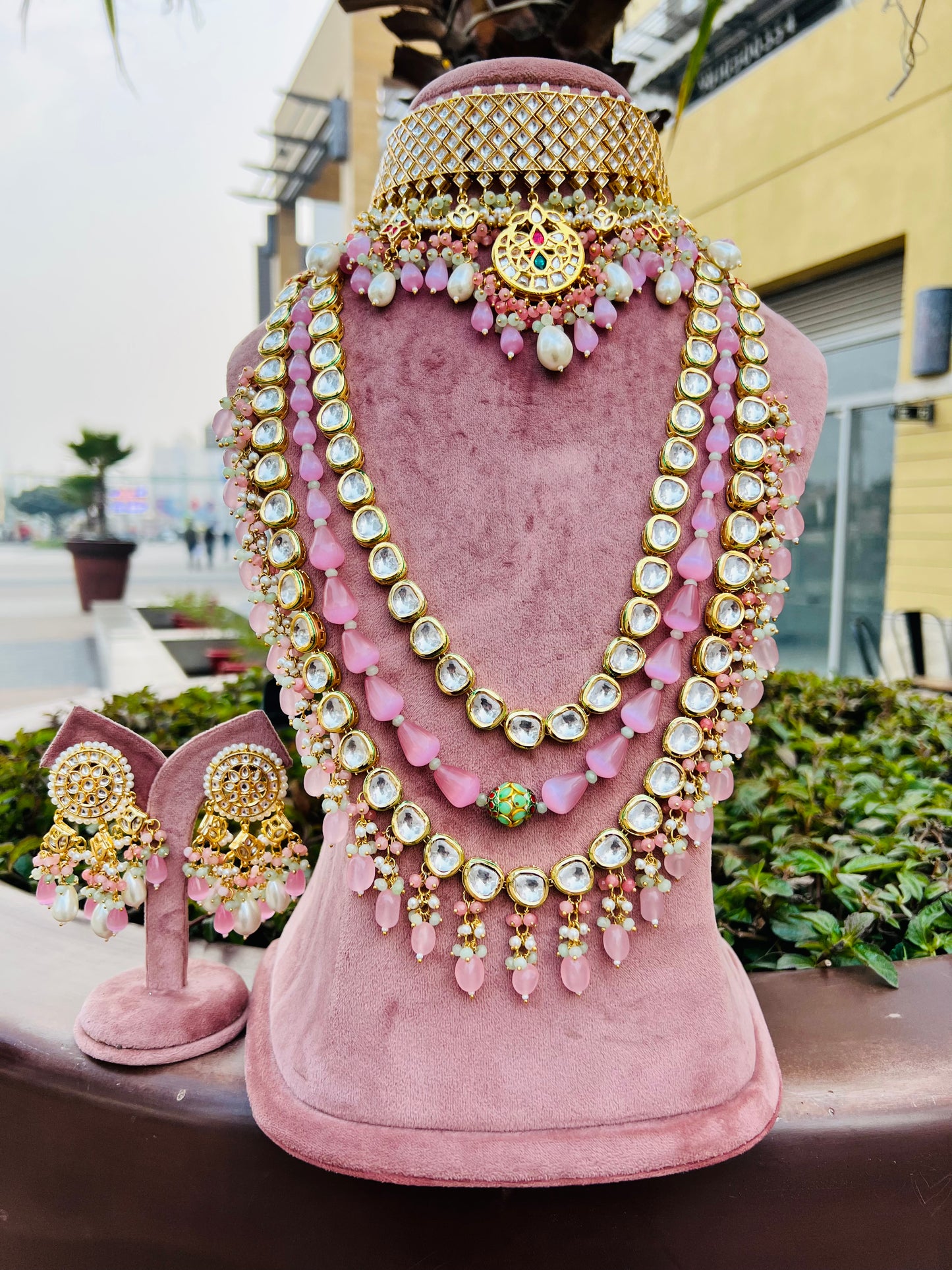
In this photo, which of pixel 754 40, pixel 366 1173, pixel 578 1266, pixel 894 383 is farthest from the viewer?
pixel 754 40

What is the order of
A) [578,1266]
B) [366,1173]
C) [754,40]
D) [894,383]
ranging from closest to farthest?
[366,1173]
[578,1266]
[894,383]
[754,40]

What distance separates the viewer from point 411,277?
787mm

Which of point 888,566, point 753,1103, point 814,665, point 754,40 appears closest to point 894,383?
point 888,566

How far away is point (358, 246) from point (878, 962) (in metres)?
1.04

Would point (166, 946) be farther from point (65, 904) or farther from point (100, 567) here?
point (100, 567)

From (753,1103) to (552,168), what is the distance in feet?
2.76

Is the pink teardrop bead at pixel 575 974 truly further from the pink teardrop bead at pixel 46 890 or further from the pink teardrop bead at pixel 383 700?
the pink teardrop bead at pixel 46 890

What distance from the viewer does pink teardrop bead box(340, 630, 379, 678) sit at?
0.73 metres

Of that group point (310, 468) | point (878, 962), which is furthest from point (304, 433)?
point (878, 962)

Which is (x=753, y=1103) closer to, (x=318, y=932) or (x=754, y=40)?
(x=318, y=932)

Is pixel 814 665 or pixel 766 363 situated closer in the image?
pixel 766 363

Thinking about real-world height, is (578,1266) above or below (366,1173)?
below

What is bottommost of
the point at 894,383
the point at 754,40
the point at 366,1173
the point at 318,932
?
the point at 366,1173

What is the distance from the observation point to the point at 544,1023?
710 millimetres
